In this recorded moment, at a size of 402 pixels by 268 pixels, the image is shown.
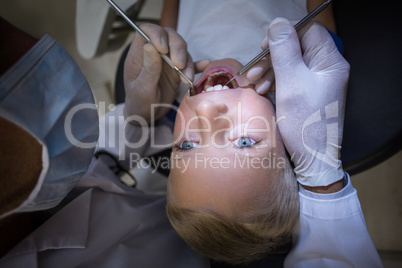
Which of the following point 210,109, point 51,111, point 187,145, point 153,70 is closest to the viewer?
point 51,111

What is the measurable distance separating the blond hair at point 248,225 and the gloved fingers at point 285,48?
310 mm

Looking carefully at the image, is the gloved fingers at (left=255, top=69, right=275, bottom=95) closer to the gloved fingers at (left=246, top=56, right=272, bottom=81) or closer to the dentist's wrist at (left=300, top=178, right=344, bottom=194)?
the gloved fingers at (left=246, top=56, right=272, bottom=81)

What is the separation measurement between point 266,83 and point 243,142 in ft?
0.69

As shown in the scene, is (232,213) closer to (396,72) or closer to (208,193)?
(208,193)

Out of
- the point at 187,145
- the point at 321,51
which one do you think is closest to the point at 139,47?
the point at 187,145

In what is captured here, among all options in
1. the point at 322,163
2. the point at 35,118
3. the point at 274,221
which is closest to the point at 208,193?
the point at 274,221

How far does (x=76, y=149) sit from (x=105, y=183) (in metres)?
0.37

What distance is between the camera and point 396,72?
928mm

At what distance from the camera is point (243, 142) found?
768 mm

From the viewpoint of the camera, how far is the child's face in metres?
0.72

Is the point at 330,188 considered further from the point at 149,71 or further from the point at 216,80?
the point at 149,71

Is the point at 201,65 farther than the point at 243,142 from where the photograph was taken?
Yes

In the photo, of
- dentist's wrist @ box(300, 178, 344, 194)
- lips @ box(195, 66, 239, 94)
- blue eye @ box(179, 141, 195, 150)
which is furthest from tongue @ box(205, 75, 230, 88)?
dentist's wrist @ box(300, 178, 344, 194)

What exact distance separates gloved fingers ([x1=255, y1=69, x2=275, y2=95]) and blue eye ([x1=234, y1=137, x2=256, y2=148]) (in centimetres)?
16
